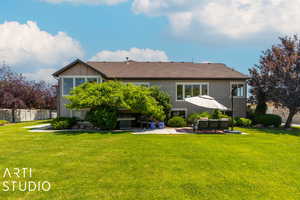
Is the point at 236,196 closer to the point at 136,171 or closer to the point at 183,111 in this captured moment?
the point at 136,171

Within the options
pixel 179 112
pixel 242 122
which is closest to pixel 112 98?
pixel 179 112

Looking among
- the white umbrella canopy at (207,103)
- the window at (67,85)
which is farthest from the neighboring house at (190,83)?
the white umbrella canopy at (207,103)

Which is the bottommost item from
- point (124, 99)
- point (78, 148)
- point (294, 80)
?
point (78, 148)

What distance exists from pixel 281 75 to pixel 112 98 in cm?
1390

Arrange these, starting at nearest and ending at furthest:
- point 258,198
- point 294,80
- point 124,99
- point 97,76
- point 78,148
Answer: point 258,198, point 78,148, point 124,99, point 294,80, point 97,76

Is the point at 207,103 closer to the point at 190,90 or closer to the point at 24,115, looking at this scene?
the point at 190,90

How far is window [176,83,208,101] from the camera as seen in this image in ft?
58.5

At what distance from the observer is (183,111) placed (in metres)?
17.9

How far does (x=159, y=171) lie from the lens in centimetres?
502

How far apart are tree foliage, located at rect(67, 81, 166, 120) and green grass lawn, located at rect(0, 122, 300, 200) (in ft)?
17.5

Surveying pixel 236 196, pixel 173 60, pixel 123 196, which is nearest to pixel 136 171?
pixel 123 196

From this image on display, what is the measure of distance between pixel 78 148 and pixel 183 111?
39.3 ft

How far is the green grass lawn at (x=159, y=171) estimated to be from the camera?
3.74 metres

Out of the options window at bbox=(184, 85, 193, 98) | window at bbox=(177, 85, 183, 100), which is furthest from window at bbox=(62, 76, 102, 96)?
window at bbox=(184, 85, 193, 98)
